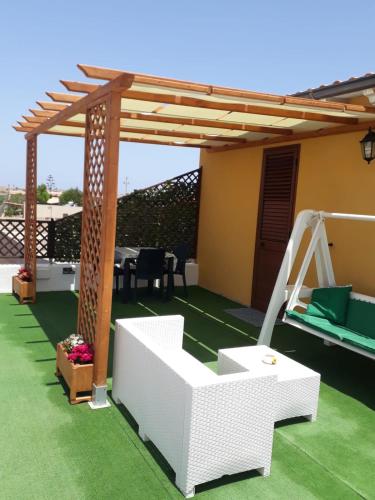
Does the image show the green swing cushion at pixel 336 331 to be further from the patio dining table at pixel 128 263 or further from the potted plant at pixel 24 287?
the potted plant at pixel 24 287

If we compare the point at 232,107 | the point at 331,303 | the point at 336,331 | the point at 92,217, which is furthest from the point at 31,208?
the point at 336,331

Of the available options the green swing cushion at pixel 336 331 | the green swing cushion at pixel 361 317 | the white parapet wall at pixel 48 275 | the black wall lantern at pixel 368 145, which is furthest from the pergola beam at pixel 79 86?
the white parapet wall at pixel 48 275

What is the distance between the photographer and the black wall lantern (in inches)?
201

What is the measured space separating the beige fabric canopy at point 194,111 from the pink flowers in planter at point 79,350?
7.05 ft

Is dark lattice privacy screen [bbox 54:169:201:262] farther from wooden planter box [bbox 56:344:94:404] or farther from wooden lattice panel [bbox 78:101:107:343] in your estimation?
wooden planter box [bbox 56:344:94:404]

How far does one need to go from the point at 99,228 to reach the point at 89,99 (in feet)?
3.81

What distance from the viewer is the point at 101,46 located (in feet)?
23.6

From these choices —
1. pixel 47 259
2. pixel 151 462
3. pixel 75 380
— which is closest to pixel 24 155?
pixel 47 259

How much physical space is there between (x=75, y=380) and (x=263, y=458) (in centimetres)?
166

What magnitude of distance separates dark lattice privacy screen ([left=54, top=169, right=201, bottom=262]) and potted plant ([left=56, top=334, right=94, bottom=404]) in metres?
4.58

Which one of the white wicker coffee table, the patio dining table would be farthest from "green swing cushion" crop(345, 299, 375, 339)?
the patio dining table

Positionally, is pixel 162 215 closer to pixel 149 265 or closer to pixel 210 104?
pixel 149 265

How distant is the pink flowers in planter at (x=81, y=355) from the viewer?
369cm

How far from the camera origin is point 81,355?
3.71 metres
